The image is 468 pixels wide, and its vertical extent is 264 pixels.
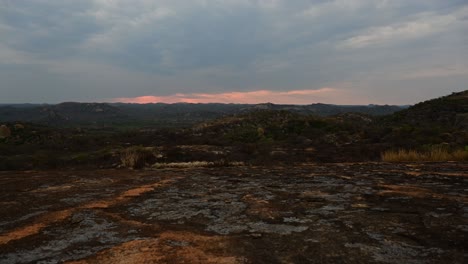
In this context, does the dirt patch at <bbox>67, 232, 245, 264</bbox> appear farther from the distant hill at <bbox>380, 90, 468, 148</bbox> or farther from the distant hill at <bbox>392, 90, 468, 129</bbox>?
the distant hill at <bbox>392, 90, 468, 129</bbox>

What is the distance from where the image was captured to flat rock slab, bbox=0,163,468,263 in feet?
12.7

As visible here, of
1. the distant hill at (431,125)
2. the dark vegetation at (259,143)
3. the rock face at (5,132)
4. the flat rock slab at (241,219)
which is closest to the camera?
the flat rock slab at (241,219)

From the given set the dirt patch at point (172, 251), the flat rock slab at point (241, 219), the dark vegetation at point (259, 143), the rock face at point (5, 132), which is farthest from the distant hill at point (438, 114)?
the rock face at point (5, 132)

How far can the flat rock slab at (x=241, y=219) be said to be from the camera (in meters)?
3.87

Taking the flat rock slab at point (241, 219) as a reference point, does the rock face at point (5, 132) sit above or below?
below

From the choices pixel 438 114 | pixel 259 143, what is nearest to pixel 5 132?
pixel 259 143

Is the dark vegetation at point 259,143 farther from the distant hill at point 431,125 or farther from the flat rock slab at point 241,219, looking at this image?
the flat rock slab at point 241,219

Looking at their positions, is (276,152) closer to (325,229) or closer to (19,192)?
(19,192)

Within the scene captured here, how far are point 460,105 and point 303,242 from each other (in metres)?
44.9

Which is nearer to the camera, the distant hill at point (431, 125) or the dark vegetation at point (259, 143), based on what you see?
the dark vegetation at point (259, 143)

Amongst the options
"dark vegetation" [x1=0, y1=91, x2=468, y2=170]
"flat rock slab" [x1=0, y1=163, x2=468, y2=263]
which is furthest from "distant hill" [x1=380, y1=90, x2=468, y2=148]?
"flat rock slab" [x1=0, y1=163, x2=468, y2=263]

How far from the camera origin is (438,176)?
830 cm

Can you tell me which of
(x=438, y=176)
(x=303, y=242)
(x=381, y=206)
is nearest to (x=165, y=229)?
(x=303, y=242)

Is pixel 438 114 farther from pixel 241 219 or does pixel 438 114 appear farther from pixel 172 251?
pixel 172 251
